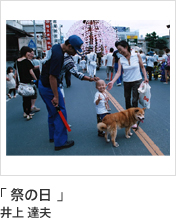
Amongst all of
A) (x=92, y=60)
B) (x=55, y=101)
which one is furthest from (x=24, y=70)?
(x=92, y=60)

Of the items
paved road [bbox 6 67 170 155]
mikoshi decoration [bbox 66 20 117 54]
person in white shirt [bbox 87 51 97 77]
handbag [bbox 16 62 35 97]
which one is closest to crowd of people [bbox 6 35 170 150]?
handbag [bbox 16 62 35 97]

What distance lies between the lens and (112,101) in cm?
779

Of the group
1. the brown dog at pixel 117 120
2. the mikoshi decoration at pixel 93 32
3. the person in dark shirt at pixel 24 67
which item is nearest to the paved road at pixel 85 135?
the brown dog at pixel 117 120

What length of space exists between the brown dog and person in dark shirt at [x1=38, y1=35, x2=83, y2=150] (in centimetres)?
75

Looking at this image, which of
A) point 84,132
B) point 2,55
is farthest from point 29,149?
point 2,55

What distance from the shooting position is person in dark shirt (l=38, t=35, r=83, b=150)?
341 centimetres

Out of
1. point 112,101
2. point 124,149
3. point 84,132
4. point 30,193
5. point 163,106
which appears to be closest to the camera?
point 30,193

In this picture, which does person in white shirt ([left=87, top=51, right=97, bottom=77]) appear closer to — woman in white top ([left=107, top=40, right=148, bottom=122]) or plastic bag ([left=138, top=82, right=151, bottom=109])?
woman in white top ([left=107, top=40, right=148, bottom=122])

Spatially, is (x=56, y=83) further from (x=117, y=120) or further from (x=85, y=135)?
(x=85, y=135)

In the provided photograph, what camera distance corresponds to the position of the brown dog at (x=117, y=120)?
3.94m

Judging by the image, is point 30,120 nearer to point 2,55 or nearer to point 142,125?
point 2,55

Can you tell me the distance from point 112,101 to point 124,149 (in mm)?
3954

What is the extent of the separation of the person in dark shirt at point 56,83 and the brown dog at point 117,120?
0.75 meters

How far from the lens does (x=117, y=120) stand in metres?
4.03
